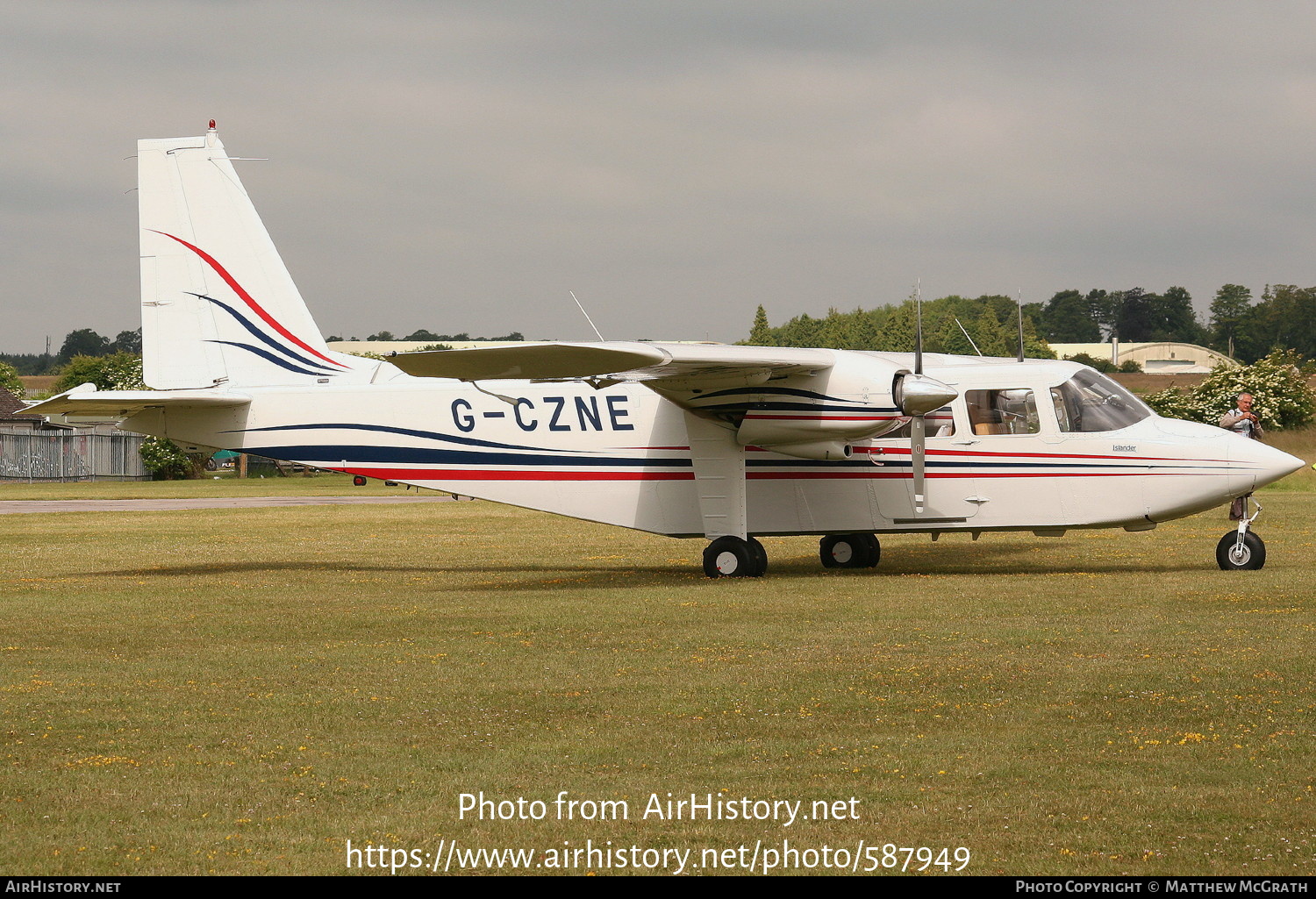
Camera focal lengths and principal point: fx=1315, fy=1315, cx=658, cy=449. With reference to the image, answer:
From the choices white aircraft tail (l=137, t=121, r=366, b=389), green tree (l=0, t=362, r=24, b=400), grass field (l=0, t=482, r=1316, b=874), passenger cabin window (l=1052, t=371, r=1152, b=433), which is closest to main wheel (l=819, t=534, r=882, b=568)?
grass field (l=0, t=482, r=1316, b=874)

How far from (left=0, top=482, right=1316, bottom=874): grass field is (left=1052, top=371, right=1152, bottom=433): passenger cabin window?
1.99 meters

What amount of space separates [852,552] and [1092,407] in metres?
4.12

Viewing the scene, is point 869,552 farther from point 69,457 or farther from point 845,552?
point 69,457

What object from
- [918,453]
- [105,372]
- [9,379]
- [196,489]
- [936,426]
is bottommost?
[196,489]

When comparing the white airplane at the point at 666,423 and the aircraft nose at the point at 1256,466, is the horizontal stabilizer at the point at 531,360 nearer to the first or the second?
the white airplane at the point at 666,423

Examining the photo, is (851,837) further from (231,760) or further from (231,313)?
(231,313)

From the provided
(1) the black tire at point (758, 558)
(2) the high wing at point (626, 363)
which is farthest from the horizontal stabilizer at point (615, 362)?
(1) the black tire at point (758, 558)

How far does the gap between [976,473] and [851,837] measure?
40.8 feet

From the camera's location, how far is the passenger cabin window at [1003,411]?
17828 mm

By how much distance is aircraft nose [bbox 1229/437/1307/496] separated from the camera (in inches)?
664

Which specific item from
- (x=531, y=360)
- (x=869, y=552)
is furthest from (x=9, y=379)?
(x=531, y=360)

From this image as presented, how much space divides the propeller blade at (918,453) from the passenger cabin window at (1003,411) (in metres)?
0.84

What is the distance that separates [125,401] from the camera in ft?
61.2

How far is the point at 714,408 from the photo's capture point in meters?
18.0
